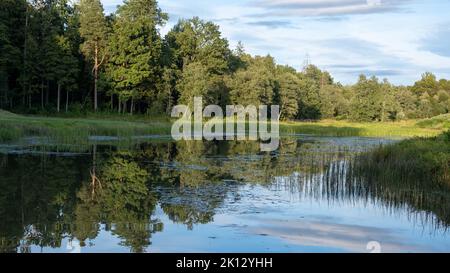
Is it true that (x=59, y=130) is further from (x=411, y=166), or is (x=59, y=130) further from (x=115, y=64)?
(x=115, y=64)

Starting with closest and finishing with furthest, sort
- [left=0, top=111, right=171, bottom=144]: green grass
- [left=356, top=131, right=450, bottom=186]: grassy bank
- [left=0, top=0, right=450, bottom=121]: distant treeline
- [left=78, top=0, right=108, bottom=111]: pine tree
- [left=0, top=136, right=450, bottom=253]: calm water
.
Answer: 1. [left=0, top=136, right=450, bottom=253]: calm water
2. [left=356, top=131, right=450, bottom=186]: grassy bank
3. [left=0, top=111, right=171, bottom=144]: green grass
4. [left=0, top=0, right=450, bottom=121]: distant treeline
5. [left=78, top=0, right=108, bottom=111]: pine tree

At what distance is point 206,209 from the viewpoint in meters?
11.9

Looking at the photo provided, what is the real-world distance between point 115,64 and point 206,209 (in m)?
47.1

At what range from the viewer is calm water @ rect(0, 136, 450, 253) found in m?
9.26

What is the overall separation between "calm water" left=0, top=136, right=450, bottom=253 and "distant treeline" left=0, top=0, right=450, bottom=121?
3171cm

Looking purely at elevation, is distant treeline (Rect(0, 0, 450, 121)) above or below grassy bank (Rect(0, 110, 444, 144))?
above

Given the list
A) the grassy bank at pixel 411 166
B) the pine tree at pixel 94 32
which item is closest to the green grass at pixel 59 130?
the grassy bank at pixel 411 166

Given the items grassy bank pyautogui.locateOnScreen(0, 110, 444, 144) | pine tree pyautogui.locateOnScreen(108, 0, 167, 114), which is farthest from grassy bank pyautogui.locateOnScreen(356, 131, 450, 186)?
pine tree pyautogui.locateOnScreen(108, 0, 167, 114)

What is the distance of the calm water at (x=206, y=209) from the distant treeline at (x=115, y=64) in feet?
104

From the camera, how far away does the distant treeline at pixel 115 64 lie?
4931cm

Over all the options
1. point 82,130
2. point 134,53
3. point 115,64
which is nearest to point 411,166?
point 82,130

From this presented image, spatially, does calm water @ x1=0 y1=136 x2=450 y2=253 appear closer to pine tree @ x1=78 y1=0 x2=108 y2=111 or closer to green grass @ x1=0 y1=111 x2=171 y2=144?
green grass @ x1=0 y1=111 x2=171 y2=144
